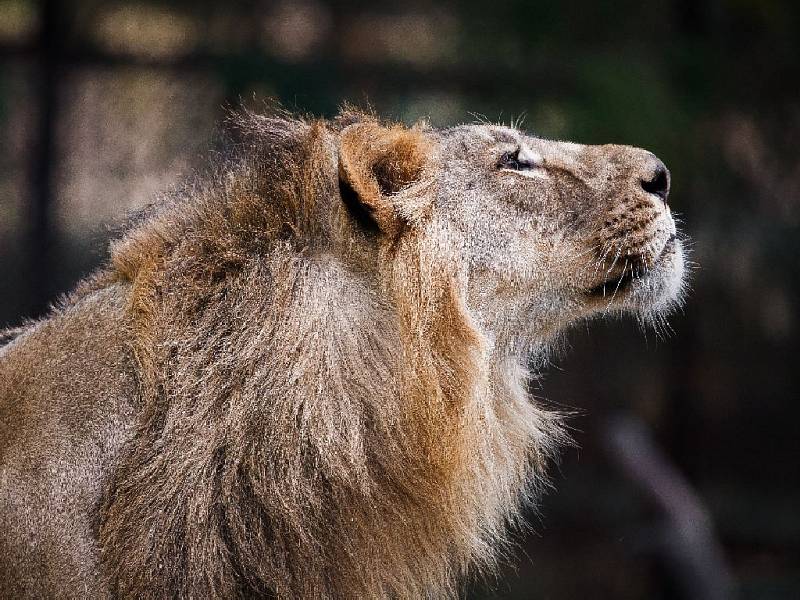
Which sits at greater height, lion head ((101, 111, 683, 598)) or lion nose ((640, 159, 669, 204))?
lion nose ((640, 159, 669, 204))

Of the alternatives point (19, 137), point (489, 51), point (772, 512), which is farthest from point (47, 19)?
point (772, 512)

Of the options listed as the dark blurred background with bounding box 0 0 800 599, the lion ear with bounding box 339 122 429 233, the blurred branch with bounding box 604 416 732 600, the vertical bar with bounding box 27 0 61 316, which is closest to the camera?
the lion ear with bounding box 339 122 429 233

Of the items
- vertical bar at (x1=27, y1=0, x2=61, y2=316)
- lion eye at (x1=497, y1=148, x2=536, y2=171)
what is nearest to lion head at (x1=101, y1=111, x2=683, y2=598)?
lion eye at (x1=497, y1=148, x2=536, y2=171)

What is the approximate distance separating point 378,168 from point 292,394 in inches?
26.2

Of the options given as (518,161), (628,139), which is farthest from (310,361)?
(628,139)

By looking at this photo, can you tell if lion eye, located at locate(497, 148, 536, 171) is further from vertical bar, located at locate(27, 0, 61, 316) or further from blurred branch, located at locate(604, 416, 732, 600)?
vertical bar, located at locate(27, 0, 61, 316)

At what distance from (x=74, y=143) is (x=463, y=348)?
374 cm

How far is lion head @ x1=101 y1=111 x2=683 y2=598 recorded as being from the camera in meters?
2.59

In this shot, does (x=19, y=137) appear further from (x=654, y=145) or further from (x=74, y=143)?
(x=654, y=145)

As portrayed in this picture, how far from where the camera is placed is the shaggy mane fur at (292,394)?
256 cm

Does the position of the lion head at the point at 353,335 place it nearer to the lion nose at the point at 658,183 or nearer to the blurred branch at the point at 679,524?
the lion nose at the point at 658,183

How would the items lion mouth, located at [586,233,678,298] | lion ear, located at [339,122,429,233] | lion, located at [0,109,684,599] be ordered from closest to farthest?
lion, located at [0,109,684,599]
lion ear, located at [339,122,429,233]
lion mouth, located at [586,233,678,298]

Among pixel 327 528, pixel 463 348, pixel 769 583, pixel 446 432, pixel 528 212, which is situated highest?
pixel 528 212

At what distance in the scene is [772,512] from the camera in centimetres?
690
